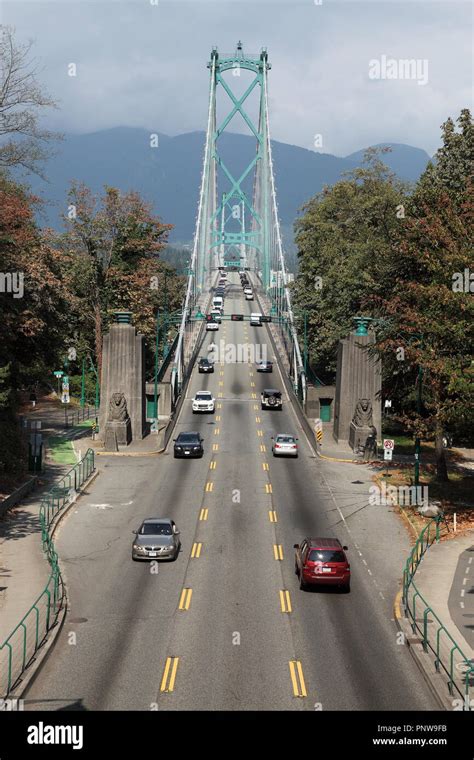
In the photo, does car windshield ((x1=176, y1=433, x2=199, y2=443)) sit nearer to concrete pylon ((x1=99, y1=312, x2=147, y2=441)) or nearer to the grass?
concrete pylon ((x1=99, y1=312, x2=147, y2=441))

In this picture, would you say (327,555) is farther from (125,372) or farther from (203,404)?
(203,404)

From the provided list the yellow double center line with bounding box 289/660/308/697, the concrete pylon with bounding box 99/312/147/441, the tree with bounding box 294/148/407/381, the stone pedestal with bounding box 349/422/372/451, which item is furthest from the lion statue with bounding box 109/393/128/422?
the yellow double center line with bounding box 289/660/308/697

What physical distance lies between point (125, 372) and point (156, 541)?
27.8 m

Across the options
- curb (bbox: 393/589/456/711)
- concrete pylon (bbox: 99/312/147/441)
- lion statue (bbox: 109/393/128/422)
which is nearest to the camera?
curb (bbox: 393/589/456/711)

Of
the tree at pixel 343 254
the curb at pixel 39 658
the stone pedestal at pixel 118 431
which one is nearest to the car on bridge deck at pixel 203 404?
the tree at pixel 343 254

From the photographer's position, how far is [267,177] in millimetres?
160750

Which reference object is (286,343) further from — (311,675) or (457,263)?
(311,675)

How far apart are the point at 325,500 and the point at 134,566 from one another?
46.2 feet

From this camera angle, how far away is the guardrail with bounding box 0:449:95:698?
2220cm

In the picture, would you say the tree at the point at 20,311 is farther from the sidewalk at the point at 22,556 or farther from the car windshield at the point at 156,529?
the car windshield at the point at 156,529

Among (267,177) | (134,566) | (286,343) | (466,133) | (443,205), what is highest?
(267,177)

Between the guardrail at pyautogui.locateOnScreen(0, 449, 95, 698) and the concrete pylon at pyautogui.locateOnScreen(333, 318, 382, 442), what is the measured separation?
22.8m
